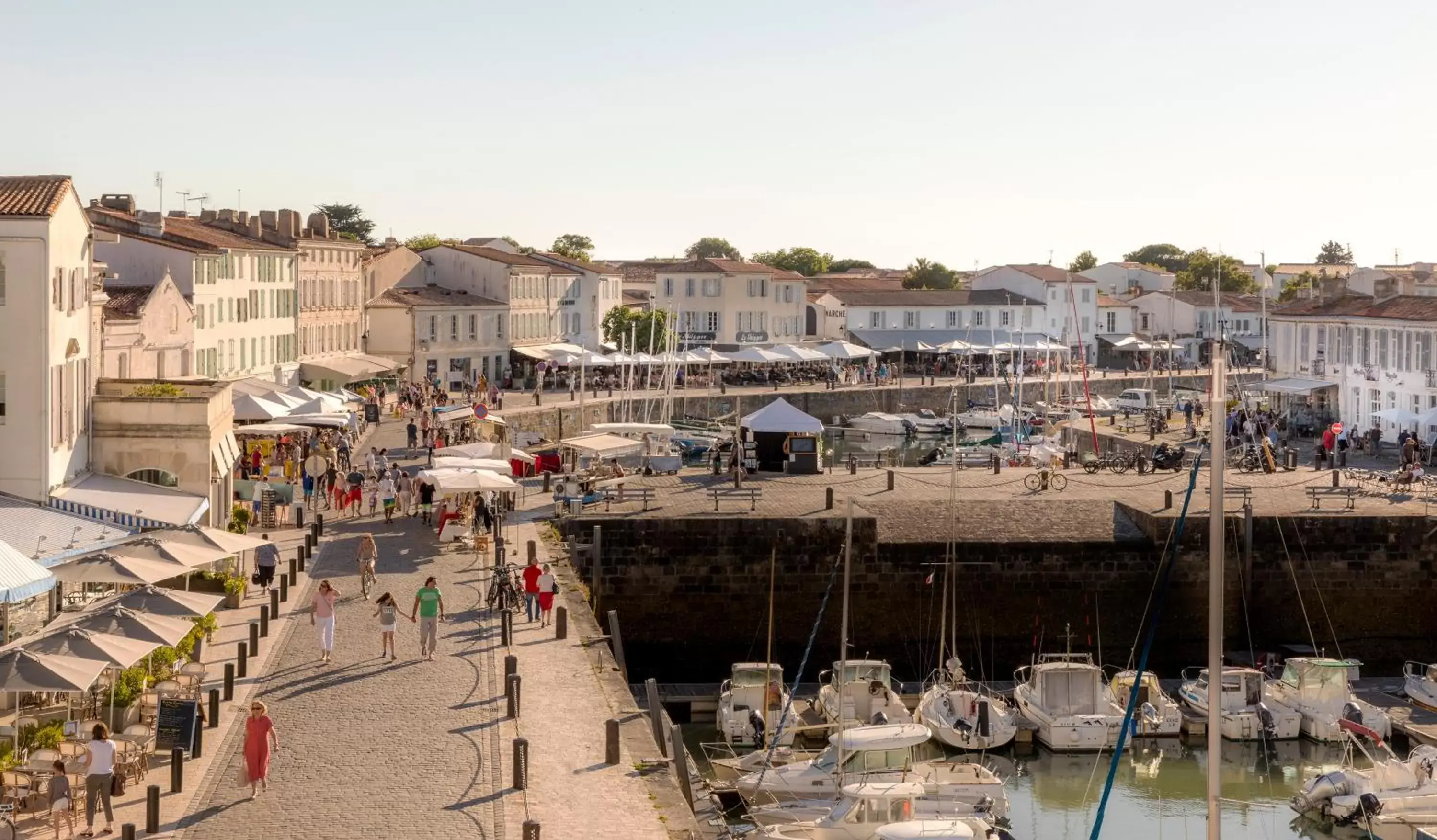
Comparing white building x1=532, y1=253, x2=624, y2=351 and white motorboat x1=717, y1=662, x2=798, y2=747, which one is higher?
white building x1=532, y1=253, x2=624, y2=351

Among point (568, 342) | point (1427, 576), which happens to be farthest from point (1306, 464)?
point (568, 342)

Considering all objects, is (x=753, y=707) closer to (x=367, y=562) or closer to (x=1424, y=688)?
(x=367, y=562)

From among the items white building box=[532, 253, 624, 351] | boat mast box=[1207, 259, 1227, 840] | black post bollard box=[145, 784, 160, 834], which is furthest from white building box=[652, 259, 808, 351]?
black post bollard box=[145, 784, 160, 834]

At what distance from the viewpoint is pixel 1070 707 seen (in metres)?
35.8

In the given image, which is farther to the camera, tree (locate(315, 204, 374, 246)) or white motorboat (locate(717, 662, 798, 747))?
tree (locate(315, 204, 374, 246))

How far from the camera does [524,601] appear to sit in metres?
35.2

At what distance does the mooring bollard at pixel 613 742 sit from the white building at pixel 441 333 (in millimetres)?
69025

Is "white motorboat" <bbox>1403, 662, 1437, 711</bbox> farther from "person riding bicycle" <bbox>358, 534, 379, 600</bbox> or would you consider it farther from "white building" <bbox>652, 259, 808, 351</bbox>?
"white building" <bbox>652, 259, 808, 351</bbox>

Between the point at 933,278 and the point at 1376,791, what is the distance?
135547 millimetres

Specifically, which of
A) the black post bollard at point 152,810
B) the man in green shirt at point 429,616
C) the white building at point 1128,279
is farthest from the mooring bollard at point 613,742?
the white building at point 1128,279

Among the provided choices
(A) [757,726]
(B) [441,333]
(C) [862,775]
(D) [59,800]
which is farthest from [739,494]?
(B) [441,333]

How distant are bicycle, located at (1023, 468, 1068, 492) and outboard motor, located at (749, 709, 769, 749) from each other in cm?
1938

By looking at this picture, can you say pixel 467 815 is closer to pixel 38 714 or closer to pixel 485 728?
pixel 485 728

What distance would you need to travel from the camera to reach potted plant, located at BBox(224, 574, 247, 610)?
3453 cm
